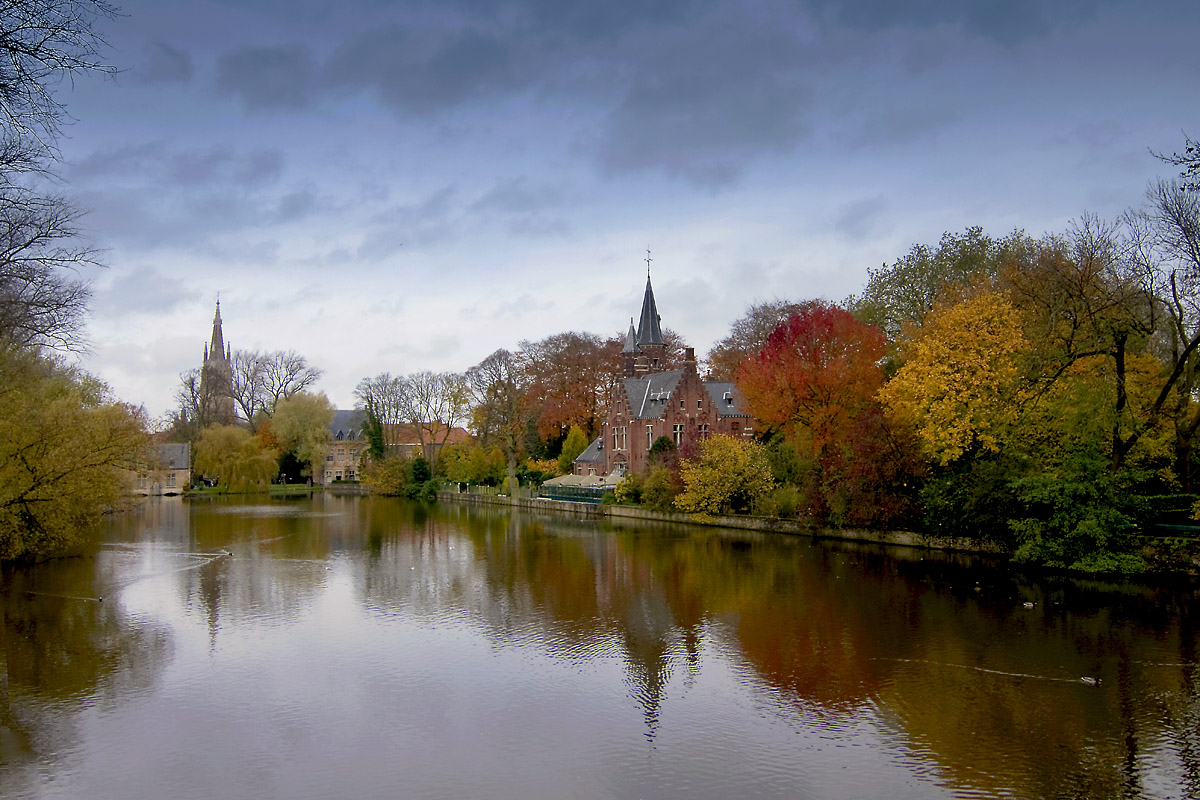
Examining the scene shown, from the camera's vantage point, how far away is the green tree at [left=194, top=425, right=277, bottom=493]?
6412 centimetres

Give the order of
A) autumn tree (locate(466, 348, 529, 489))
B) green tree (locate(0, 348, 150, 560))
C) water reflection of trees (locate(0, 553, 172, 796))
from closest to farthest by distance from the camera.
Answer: water reflection of trees (locate(0, 553, 172, 796)), green tree (locate(0, 348, 150, 560)), autumn tree (locate(466, 348, 529, 489))

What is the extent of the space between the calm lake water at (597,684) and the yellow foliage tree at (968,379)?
3.84 meters

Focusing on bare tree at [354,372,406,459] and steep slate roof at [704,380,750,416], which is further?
bare tree at [354,372,406,459]

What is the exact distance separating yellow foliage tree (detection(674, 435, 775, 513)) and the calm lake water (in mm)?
11626

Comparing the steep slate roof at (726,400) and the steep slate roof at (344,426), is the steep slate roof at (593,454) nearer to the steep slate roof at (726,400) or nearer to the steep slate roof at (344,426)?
the steep slate roof at (726,400)

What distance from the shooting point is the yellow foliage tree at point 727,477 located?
119 feet

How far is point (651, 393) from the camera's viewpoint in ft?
174

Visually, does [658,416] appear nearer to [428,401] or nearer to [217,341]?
[428,401]

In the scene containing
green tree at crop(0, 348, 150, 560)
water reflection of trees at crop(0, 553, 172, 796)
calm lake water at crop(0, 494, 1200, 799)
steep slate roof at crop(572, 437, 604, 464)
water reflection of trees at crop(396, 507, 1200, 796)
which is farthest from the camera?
steep slate roof at crop(572, 437, 604, 464)

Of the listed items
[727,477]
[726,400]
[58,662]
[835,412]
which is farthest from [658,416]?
[58,662]

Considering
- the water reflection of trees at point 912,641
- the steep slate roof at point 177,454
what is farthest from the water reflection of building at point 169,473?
the water reflection of trees at point 912,641

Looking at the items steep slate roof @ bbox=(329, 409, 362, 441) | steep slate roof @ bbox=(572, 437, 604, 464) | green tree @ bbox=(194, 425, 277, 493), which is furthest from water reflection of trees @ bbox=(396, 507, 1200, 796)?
steep slate roof @ bbox=(329, 409, 362, 441)

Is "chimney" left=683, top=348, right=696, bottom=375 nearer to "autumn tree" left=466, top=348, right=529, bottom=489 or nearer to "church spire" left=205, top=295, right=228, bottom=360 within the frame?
"autumn tree" left=466, top=348, right=529, bottom=489

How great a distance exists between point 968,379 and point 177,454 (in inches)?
2431
